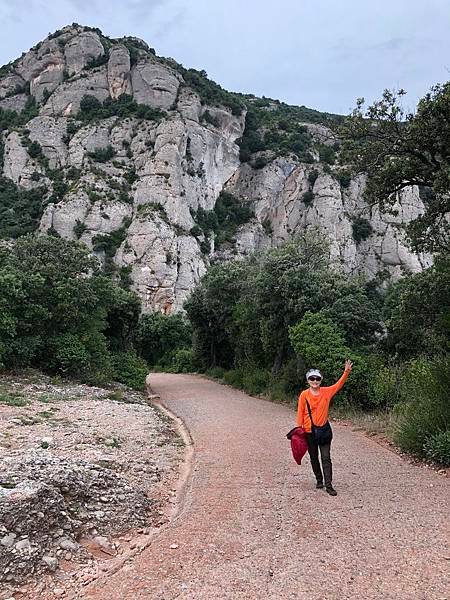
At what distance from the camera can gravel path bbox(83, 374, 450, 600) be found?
3.54 metres

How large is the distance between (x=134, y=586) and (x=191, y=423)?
9128mm

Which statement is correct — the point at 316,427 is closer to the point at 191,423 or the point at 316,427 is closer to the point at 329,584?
the point at 329,584

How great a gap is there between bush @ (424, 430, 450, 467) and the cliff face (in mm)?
51059

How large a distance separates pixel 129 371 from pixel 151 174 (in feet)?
147

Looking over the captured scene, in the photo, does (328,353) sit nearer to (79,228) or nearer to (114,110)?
(79,228)

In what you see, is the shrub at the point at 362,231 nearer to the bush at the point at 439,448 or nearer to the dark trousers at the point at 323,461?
the bush at the point at 439,448

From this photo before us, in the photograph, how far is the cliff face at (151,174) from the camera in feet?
193

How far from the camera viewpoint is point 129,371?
23.0 m

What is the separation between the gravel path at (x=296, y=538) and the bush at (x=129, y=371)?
48.1 feet

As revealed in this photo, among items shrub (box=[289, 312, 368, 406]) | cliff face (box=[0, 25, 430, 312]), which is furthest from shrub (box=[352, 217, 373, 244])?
shrub (box=[289, 312, 368, 406])

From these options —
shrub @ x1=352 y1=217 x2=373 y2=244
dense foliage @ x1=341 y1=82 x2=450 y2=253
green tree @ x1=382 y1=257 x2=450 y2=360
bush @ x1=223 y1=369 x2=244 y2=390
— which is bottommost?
bush @ x1=223 y1=369 x2=244 y2=390

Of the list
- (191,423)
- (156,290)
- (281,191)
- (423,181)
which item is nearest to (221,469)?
(191,423)

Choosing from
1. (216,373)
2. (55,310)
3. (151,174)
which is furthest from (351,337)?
(151,174)

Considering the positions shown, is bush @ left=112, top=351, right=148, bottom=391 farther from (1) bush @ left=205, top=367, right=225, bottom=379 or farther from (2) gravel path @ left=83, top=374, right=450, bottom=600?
(2) gravel path @ left=83, top=374, right=450, bottom=600
